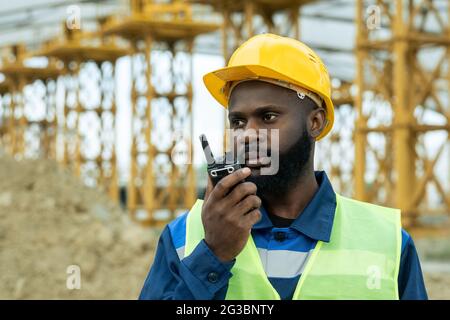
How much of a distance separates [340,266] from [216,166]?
61 cm

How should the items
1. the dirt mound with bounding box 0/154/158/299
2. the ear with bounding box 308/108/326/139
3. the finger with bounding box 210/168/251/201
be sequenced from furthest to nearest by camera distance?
the dirt mound with bounding box 0/154/158/299 → the ear with bounding box 308/108/326/139 → the finger with bounding box 210/168/251/201

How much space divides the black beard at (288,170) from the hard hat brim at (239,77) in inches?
7.2

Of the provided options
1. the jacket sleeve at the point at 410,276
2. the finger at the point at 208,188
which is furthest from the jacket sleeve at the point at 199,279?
the jacket sleeve at the point at 410,276

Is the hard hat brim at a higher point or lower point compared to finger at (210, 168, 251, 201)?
higher

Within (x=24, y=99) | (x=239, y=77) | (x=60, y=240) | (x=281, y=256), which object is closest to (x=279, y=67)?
(x=239, y=77)

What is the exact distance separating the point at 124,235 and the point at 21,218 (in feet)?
6.35

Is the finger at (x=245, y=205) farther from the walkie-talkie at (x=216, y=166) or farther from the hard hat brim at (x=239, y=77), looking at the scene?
the hard hat brim at (x=239, y=77)

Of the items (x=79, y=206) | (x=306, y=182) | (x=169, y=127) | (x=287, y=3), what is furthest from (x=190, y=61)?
(x=306, y=182)

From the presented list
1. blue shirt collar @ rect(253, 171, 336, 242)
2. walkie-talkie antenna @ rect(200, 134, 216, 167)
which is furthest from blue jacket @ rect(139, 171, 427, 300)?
→ walkie-talkie antenna @ rect(200, 134, 216, 167)

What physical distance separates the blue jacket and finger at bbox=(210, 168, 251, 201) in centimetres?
21

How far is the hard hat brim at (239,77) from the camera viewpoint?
8.77 feet

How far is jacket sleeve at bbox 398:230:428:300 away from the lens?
2590 millimetres

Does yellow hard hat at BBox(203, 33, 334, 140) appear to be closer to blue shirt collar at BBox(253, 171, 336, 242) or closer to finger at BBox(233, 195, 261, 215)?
blue shirt collar at BBox(253, 171, 336, 242)
